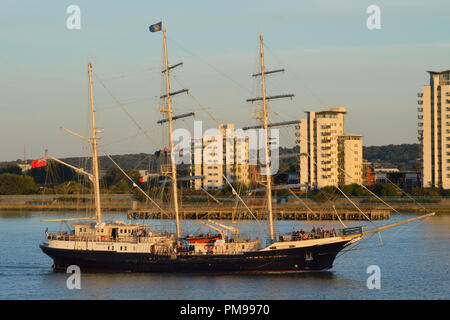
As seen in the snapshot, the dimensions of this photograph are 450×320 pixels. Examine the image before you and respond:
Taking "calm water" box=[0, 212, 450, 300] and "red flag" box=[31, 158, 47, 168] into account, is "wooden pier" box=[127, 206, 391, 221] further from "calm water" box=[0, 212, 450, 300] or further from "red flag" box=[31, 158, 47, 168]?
"red flag" box=[31, 158, 47, 168]

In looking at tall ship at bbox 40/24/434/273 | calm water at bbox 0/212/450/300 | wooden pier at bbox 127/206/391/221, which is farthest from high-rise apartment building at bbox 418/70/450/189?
tall ship at bbox 40/24/434/273

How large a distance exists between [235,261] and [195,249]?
3662 mm

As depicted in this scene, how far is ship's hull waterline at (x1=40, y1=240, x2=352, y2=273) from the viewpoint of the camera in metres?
65.7

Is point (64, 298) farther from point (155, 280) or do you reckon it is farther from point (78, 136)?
point (78, 136)

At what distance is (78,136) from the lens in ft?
229

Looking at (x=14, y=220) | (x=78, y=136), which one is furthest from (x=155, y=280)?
(x=14, y=220)

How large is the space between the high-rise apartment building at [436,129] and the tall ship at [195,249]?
11361cm

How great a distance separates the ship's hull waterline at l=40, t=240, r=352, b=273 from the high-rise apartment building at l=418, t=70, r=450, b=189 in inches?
4610

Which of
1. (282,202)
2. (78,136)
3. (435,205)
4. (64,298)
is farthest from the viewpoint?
(282,202)

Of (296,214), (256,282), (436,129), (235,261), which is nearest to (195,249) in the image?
(235,261)

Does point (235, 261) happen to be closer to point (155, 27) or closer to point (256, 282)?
point (256, 282)

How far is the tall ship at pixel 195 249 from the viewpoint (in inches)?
2589
